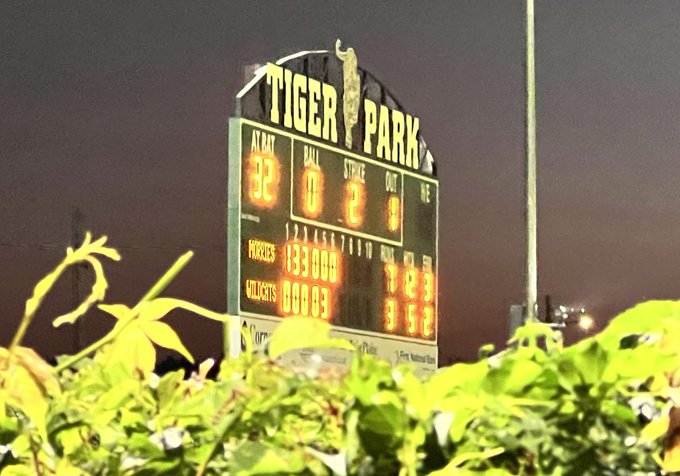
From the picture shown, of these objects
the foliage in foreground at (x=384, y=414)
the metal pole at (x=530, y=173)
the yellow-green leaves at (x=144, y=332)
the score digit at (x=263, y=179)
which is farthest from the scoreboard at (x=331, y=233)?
the foliage in foreground at (x=384, y=414)

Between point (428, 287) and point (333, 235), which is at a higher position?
point (333, 235)

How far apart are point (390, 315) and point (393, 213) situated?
3.31 ft

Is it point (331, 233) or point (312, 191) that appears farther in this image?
point (331, 233)

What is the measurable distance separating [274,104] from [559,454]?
10622 mm

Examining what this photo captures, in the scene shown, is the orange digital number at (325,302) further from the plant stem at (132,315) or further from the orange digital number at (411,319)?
the plant stem at (132,315)

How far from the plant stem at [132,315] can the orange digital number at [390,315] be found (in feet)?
38.1

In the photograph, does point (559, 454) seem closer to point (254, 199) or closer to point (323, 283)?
point (254, 199)

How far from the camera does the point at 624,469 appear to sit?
34.5 inches

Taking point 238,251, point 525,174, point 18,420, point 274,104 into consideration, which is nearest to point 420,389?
point 18,420

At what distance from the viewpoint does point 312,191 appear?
1167 centimetres

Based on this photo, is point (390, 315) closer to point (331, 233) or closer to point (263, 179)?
point (331, 233)

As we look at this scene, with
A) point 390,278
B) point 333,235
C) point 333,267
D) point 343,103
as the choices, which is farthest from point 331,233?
point 343,103

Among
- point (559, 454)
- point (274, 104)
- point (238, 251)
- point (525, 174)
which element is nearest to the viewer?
point (559, 454)

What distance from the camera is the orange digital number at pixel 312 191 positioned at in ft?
37.9
